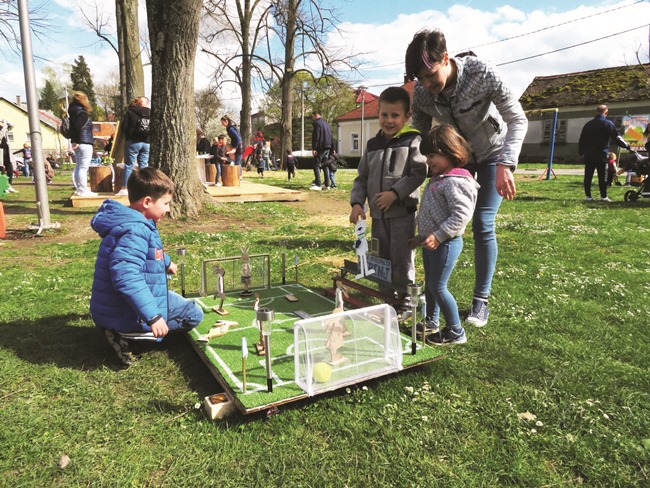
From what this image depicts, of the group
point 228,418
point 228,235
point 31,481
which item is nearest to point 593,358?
point 228,418

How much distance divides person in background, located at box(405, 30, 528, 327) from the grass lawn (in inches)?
25.4

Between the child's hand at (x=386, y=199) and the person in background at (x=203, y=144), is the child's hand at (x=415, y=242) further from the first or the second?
the person in background at (x=203, y=144)

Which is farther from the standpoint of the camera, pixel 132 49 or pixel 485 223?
pixel 132 49

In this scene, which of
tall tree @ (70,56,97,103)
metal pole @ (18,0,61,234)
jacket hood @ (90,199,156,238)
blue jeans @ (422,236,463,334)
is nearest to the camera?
jacket hood @ (90,199,156,238)

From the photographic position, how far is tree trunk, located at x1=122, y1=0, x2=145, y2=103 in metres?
14.0

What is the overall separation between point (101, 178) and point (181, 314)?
31.8 ft

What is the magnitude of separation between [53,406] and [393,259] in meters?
2.44

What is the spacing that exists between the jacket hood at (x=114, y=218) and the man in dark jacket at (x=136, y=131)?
21.3 feet

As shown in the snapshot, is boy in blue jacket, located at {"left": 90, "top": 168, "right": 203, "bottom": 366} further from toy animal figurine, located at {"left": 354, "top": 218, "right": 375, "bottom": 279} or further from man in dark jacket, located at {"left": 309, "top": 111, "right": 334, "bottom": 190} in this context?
man in dark jacket, located at {"left": 309, "top": 111, "right": 334, "bottom": 190}

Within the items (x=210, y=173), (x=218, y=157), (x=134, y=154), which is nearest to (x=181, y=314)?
(x=134, y=154)

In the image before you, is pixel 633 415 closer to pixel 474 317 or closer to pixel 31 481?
pixel 474 317

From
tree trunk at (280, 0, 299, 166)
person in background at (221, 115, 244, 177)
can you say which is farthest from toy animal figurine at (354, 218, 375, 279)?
tree trunk at (280, 0, 299, 166)

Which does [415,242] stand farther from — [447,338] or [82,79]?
[82,79]

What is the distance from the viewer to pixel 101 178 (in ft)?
37.9
